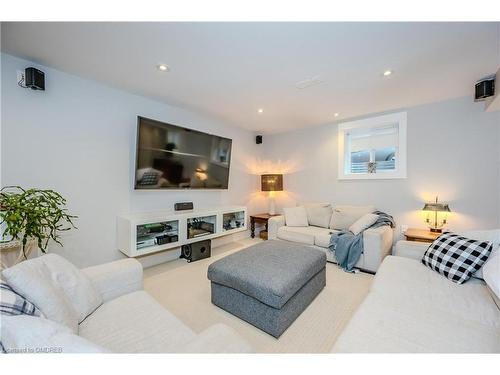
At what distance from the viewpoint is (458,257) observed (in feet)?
5.40

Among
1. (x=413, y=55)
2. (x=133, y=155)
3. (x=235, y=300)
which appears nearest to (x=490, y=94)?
(x=413, y=55)

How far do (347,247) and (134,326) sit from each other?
99.9 inches

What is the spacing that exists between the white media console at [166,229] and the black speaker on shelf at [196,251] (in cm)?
10

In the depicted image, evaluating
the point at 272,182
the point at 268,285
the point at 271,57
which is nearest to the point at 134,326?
the point at 268,285

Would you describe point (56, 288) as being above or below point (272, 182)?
below

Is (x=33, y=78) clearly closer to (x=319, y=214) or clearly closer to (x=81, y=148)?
(x=81, y=148)

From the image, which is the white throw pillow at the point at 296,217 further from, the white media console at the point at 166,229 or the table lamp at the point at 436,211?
the table lamp at the point at 436,211

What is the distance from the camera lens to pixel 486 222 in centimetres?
262

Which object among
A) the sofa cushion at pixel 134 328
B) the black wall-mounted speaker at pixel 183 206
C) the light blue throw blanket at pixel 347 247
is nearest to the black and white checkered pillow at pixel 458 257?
the light blue throw blanket at pixel 347 247

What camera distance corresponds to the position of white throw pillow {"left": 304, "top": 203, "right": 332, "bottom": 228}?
355 centimetres

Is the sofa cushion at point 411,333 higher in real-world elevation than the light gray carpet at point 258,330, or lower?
higher

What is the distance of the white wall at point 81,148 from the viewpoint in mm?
1947
